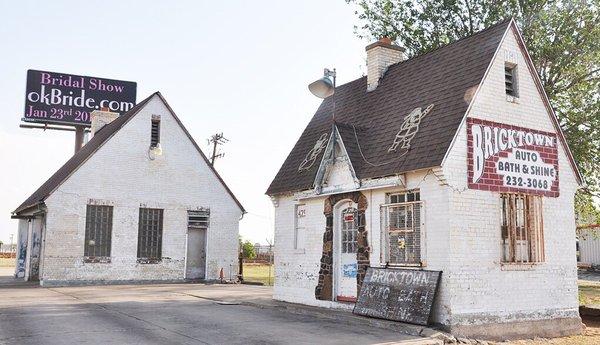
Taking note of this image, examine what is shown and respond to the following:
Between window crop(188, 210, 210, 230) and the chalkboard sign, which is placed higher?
window crop(188, 210, 210, 230)

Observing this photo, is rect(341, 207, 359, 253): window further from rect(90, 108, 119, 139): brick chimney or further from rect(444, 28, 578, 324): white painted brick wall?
rect(90, 108, 119, 139): brick chimney

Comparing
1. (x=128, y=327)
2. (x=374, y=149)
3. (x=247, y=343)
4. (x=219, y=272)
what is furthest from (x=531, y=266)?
(x=219, y=272)

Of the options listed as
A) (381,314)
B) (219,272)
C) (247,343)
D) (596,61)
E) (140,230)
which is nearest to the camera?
(247,343)

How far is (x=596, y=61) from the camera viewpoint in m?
19.8

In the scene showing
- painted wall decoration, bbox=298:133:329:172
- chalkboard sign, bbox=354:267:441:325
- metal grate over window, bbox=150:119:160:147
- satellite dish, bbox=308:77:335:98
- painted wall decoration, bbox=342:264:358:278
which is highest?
metal grate over window, bbox=150:119:160:147

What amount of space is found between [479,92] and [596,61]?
9840 millimetres

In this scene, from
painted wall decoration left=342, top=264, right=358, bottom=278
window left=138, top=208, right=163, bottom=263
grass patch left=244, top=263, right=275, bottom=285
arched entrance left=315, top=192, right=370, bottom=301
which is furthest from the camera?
grass patch left=244, top=263, right=275, bottom=285

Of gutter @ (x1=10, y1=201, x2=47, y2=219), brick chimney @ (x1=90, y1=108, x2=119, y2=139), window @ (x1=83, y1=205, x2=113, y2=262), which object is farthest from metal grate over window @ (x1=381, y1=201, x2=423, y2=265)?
brick chimney @ (x1=90, y1=108, x2=119, y2=139)

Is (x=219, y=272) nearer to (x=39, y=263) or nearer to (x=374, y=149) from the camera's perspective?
(x=39, y=263)

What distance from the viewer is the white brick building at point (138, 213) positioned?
22781 mm

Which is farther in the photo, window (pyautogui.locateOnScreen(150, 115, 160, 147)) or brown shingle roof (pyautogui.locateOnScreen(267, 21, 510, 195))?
window (pyautogui.locateOnScreen(150, 115, 160, 147))

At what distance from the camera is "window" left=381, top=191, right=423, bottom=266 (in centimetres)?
1247

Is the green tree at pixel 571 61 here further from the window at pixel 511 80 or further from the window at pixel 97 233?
the window at pixel 97 233

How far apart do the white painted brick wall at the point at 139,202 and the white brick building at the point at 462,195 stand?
35.1 feet
